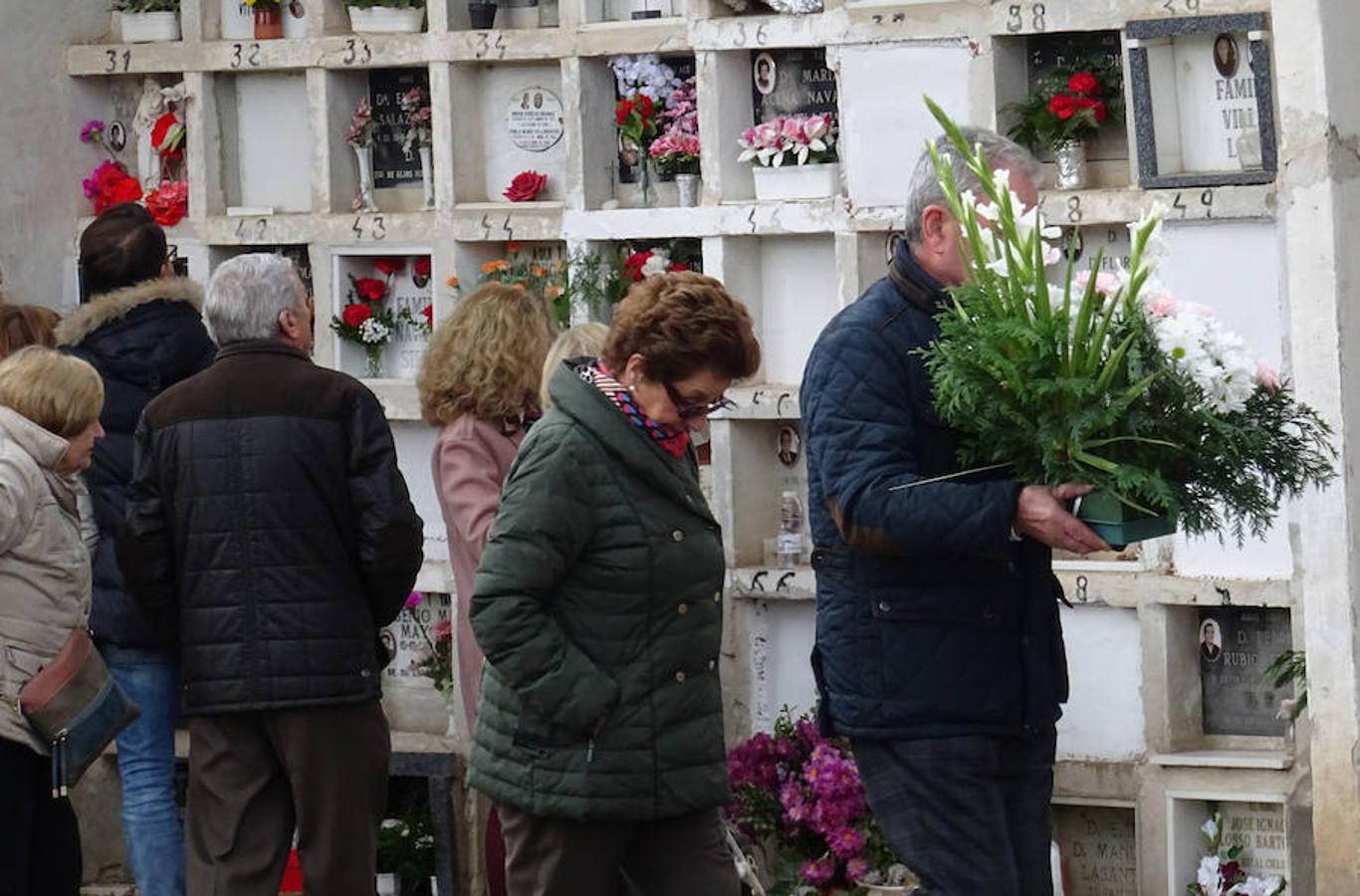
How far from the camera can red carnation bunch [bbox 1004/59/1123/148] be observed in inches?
219

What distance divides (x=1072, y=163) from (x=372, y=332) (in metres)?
1.97

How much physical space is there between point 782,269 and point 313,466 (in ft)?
5.56

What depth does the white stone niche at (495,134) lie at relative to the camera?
21.2 ft

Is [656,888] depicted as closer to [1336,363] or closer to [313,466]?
[313,466]

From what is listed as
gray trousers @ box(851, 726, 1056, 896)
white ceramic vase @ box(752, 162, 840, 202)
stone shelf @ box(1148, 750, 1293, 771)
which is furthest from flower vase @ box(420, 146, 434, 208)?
gray trousers @ box(851, 726, 1056, 896)

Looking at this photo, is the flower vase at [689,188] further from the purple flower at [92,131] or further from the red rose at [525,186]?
the purple flower at [92,131]

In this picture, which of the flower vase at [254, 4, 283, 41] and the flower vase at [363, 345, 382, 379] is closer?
the flower vase at [363, 345, 382, 379]

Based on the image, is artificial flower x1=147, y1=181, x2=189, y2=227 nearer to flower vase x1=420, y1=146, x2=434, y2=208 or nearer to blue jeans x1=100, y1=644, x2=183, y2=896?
flower vase x1=420, y1=146, x2=434, y2=208

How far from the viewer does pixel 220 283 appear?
16.2ft

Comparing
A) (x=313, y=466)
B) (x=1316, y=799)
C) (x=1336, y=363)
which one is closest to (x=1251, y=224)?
(x=1336, y=363)

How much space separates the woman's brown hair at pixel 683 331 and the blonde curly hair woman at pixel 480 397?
1.19 m

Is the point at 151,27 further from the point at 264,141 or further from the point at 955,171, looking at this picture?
the point at 955,171

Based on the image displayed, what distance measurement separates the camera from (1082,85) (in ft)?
18.3

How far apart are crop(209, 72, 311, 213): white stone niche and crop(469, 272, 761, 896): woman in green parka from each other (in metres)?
3.02
